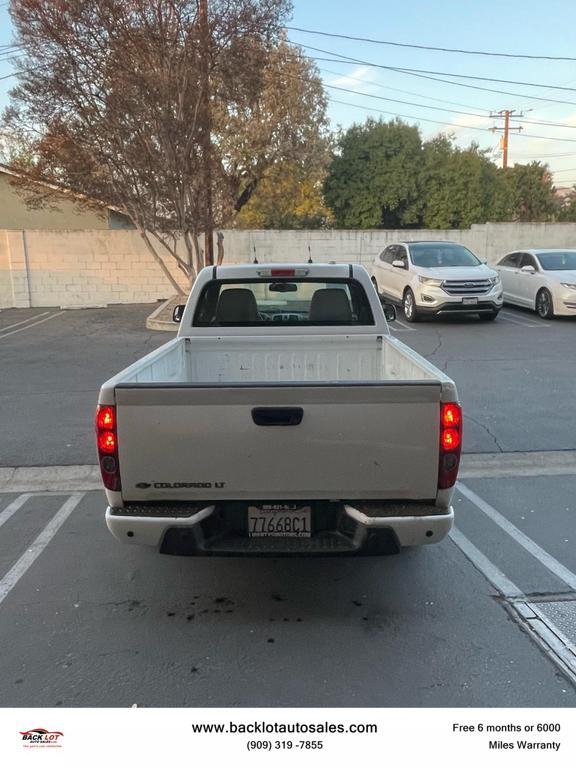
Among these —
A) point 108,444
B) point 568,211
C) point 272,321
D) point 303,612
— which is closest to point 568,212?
point 568,211

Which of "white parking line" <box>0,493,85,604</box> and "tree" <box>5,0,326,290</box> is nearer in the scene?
"white parking line" <box>0,493,85,604</box>

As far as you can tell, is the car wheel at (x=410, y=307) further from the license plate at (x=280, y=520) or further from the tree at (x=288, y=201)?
the tree at (x=288, y=201)

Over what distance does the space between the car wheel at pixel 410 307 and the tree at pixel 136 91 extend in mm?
5255

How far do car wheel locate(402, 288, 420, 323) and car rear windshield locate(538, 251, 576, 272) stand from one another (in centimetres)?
328

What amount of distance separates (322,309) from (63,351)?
756 centimetres

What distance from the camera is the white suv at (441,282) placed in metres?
12.7

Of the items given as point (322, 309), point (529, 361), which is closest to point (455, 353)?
point (529, 361)

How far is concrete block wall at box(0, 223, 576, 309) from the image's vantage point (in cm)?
1748

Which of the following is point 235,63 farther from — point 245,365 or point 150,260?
point 245,365

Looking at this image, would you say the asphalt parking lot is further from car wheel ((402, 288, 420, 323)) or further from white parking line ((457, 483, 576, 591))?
car wheel ((402, 288, 420, 323))

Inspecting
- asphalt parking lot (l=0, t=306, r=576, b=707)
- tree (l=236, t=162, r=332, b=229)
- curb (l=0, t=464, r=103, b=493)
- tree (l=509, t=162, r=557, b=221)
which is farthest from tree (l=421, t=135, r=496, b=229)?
curb (l=0, t=464, r=103, b=493)

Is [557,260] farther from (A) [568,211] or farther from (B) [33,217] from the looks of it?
(A) [568,211]

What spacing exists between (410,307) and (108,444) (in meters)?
11.5

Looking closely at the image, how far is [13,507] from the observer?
466 centimetres
